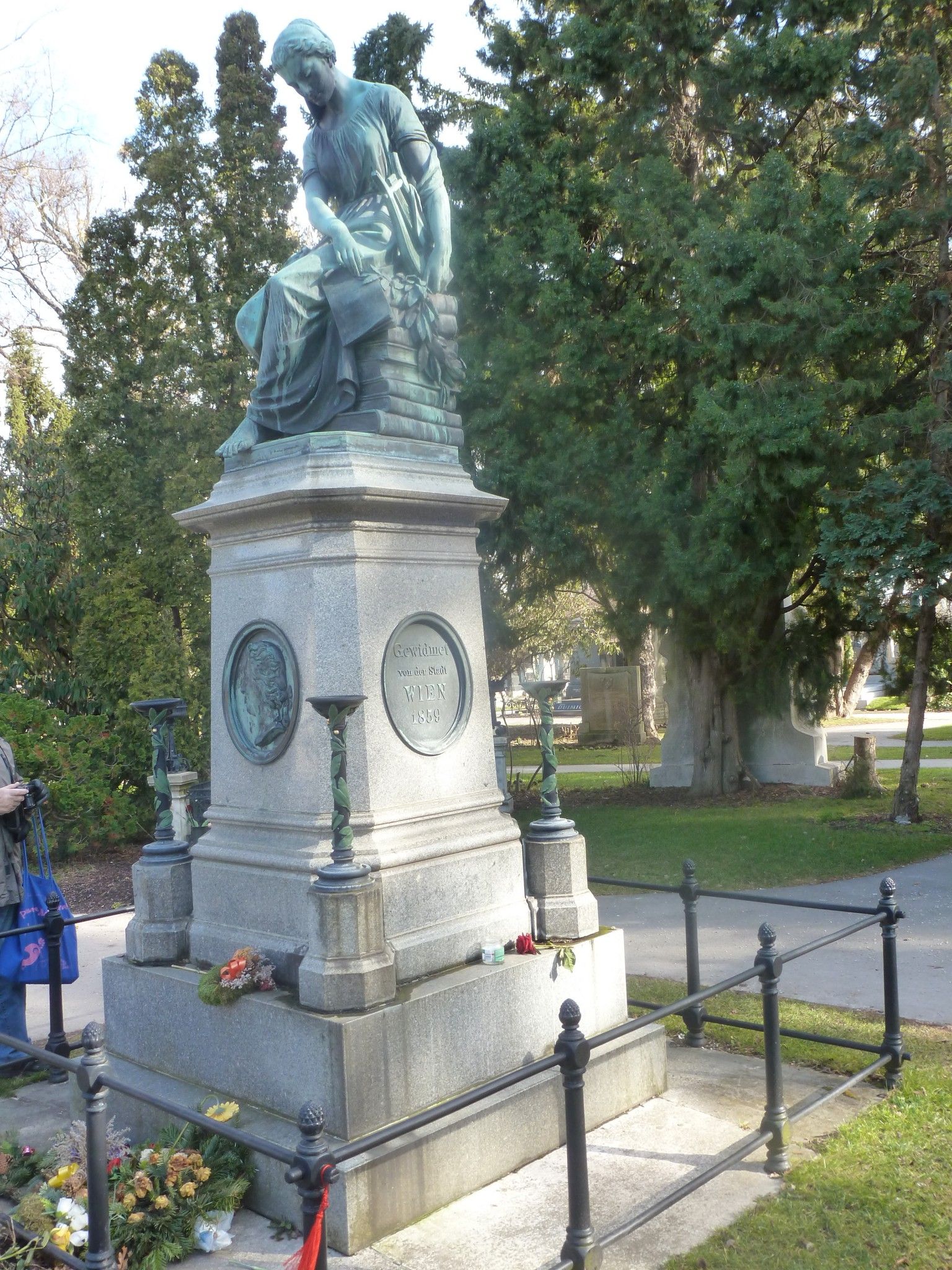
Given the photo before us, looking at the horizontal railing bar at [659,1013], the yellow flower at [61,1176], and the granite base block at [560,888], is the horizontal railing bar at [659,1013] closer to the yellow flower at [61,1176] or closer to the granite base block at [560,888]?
the granite base block at [560,888]

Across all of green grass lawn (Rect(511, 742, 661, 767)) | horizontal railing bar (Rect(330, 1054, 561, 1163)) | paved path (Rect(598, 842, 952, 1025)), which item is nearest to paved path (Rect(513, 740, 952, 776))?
green grass lawn (Rect(511, 742, 661, 767))

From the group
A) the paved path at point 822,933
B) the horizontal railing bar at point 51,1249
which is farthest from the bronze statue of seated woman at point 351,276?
the paved path at point 822,933

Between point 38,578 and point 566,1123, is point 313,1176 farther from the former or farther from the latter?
point 38,578

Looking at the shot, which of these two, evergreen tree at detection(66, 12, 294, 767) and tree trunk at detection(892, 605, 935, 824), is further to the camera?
evergreen tree at detection(66, 12, 294, 767)

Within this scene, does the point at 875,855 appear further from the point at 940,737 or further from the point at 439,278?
the point at 940,737

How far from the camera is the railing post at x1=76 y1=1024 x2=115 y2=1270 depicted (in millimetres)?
3459

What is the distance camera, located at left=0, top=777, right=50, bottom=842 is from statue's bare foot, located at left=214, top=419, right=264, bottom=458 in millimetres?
2338

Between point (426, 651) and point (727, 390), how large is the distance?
9127mm

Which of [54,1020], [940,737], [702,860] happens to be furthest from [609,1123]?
[940,737]

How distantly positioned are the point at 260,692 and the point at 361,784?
711 millimetres

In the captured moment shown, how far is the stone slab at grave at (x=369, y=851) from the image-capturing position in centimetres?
450

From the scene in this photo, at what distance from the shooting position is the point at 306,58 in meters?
5.47

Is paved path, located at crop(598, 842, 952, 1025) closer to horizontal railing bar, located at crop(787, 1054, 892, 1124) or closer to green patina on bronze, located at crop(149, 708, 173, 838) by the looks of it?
horizontal railing bar, located at crop(787, 1054, 892, 1124)

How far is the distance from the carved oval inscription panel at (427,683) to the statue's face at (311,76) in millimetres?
2675
